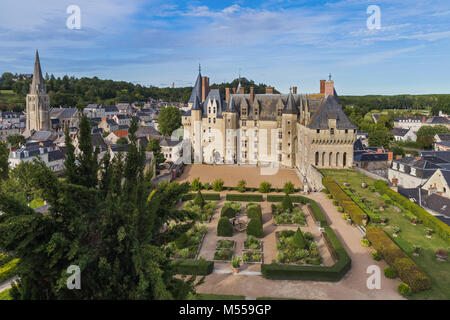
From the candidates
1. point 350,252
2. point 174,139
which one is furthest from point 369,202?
point 174,139

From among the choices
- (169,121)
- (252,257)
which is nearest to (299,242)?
(252,257)

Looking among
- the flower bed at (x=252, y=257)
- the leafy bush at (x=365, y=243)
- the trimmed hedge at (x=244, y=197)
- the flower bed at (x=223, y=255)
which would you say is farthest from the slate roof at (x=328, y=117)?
the flower bed at (x=223, y=255)

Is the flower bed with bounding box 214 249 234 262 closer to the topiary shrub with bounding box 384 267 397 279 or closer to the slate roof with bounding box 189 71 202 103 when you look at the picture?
the topiary shrub with bounding box 384 267 397 279

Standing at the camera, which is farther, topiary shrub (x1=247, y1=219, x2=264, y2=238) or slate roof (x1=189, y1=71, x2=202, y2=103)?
slate roof (x1=189, y1=71, x2=202, y2=103)

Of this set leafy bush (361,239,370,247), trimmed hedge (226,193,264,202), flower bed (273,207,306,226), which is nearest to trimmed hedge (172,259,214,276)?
flower bed (273,207,306,226)

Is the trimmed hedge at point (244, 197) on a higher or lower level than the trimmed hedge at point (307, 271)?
higher

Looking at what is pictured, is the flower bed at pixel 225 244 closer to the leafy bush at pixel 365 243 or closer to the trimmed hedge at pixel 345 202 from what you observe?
the leafy bush at pixel 365 243
